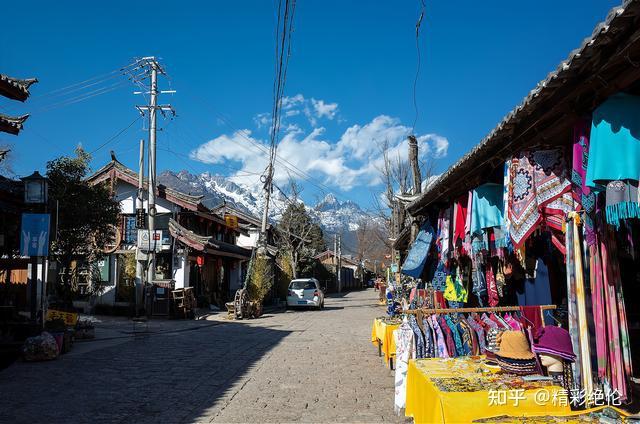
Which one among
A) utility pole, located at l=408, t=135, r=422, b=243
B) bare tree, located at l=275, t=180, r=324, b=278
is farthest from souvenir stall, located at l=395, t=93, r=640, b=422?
bare tree, located at l=275, t=180, r=324, b=278

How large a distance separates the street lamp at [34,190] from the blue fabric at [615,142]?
11580 millimetres

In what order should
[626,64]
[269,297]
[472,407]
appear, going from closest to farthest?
1. [626,64]
2. [472,407]
3. [269,297]

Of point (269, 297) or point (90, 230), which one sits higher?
point (90, 230)

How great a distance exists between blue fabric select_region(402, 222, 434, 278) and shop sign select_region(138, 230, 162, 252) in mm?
12913

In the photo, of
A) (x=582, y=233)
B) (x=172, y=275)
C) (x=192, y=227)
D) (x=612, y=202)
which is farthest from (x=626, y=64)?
(x=192, y=227)

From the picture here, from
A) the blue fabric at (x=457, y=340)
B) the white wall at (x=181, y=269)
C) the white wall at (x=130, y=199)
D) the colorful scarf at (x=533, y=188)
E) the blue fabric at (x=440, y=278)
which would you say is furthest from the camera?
the white wall at (x=130, y=199)

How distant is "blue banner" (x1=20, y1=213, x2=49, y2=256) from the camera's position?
11312mm

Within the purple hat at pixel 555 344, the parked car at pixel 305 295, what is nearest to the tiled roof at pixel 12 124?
the purple hat at pixel 555 344

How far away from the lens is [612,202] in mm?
3541

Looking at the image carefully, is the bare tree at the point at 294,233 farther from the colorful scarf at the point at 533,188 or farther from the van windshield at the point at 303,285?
the colorful scarf at the point at 533,188

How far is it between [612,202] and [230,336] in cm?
1337

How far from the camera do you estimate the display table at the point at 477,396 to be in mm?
3781

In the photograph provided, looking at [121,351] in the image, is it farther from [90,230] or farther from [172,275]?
[172,275]

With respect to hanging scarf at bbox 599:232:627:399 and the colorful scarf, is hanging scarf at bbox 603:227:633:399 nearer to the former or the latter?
hanging scarf at bbox 599:232:627:399
